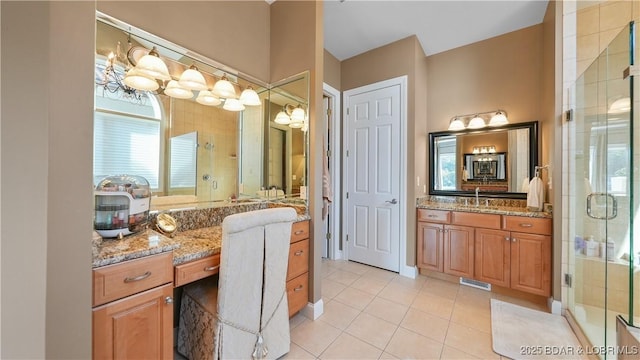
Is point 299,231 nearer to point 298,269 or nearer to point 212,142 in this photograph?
point 298,269

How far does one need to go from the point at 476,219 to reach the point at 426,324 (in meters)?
1.24

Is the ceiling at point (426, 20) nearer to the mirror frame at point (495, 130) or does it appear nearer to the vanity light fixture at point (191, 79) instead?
the mirror frame at point (495, 130)

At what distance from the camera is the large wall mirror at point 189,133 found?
140 cm

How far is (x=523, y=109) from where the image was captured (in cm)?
259

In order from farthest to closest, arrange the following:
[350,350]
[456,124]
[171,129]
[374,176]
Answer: [374,176], [456,124], [171,129], [350,350]

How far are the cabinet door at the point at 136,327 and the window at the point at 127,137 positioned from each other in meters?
0.81

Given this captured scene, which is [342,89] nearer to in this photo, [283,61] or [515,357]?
[283,61]

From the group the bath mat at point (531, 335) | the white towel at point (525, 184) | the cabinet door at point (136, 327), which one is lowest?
the bath mat at point (531, 335)

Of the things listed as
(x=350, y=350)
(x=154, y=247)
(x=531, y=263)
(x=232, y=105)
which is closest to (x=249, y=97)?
(x=232, y=105)

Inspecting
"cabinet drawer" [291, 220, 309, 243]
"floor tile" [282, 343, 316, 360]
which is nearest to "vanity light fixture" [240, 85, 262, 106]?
"cabinet drawer" [291, 220, 309, 243]

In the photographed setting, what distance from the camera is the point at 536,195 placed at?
2.25 m

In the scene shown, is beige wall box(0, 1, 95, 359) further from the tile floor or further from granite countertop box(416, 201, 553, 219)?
granite countertop box(416, 201, 553, 219)

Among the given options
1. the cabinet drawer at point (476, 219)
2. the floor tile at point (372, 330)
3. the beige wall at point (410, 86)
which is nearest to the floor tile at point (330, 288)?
the floor tile at point (372, 330)

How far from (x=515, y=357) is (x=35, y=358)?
246cm
